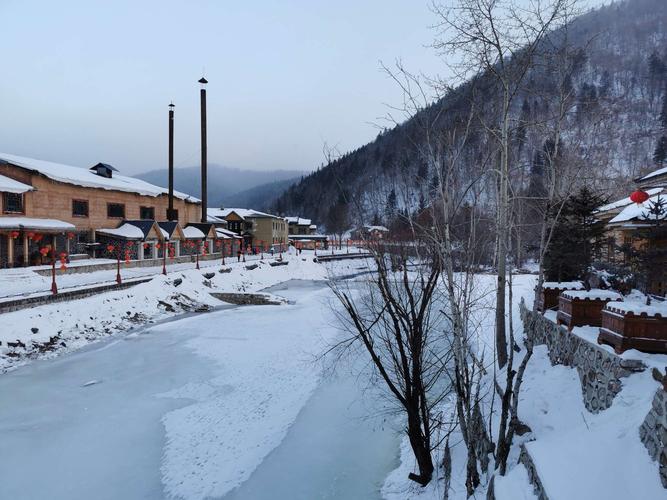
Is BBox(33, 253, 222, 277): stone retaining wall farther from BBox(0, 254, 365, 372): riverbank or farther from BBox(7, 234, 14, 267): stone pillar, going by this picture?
BBox(0, 254, 365, 372): riverbank

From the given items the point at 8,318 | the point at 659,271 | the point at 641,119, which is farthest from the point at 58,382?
the point at 641,119

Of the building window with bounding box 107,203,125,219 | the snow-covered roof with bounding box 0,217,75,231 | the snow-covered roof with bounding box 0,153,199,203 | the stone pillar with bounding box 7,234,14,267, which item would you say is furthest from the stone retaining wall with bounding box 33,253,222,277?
the snow-covered roof with bounding box 0,153,199,203

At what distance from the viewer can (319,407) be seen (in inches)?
429

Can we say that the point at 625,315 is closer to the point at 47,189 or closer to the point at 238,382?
the point at 238,382

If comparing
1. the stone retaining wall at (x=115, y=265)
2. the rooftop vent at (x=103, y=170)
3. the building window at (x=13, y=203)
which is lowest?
the stone retaining wall at (x=115, y=265)

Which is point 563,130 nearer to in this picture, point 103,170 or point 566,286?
point 566,286

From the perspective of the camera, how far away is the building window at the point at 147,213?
36.8 metres

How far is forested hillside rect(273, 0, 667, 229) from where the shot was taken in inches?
293

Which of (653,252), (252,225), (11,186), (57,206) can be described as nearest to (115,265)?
(57,206)

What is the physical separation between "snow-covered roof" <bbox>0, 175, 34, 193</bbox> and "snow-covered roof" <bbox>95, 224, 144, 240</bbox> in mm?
5955

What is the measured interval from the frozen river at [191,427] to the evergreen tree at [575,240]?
710 centimetres

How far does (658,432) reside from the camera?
4605 millimetres

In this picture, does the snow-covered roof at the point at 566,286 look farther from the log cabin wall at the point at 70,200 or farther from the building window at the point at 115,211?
the building window at the point at 115,211

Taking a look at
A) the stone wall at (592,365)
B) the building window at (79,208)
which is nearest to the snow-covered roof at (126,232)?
the building window at (79,208)
